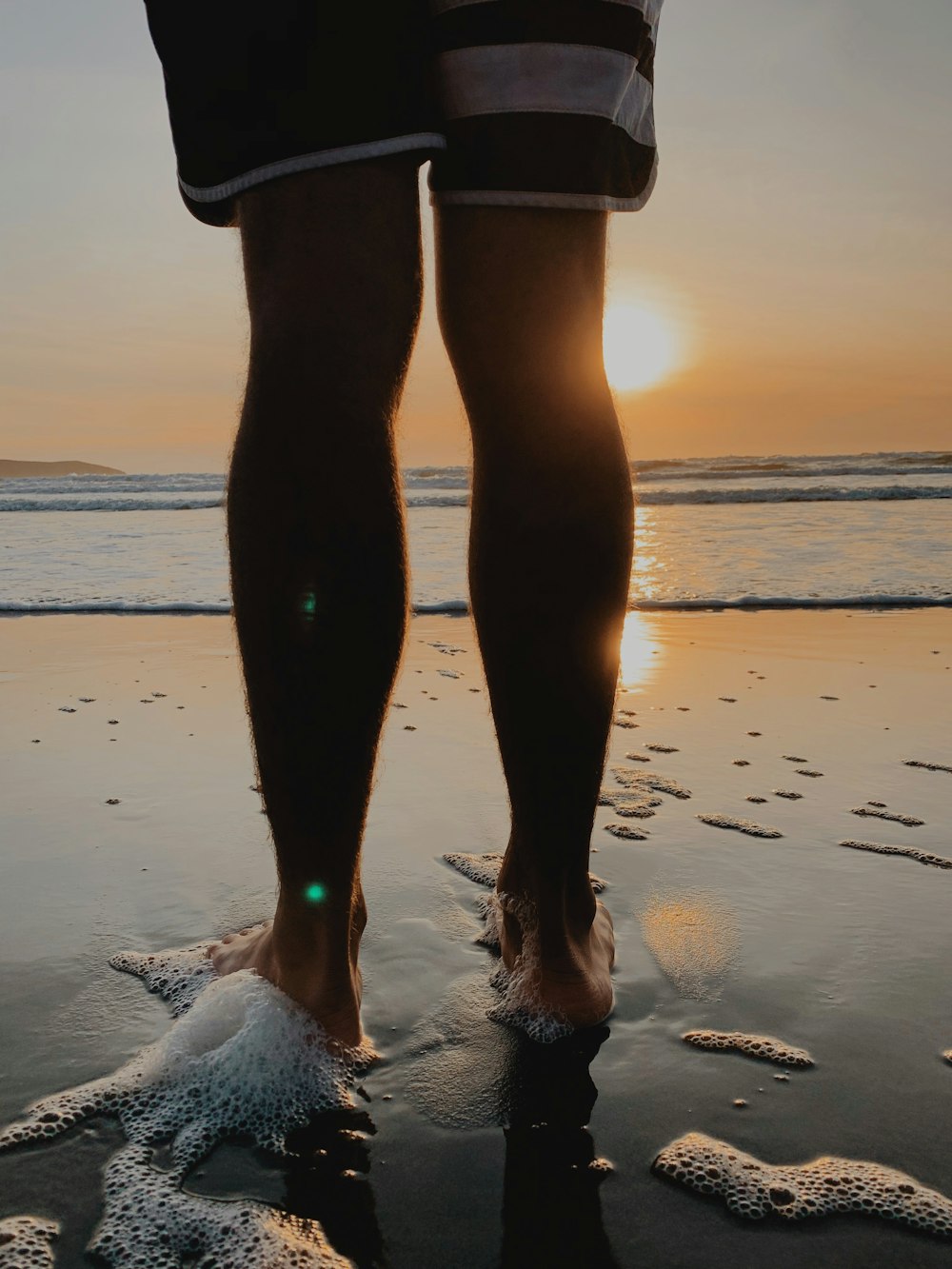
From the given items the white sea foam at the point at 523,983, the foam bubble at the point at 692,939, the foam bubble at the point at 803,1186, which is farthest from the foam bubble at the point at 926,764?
the foam bubble at the point at 803,1186

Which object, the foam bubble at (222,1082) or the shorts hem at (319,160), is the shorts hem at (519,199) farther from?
the foam bubble at (222,1082)

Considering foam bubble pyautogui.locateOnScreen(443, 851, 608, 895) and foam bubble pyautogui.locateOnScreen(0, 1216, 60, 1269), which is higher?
foam bubble pyautogui.locateOnScreen(0, 1216, 60, 1269)

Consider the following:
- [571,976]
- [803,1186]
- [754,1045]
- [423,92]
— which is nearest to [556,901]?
[571,976]

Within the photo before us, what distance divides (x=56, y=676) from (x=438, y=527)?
565 centimetres

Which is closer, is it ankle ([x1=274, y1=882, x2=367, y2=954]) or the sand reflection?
ankle ([x1=274, y1=882, x2=367, y2=954])

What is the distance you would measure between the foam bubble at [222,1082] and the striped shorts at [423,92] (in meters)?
0.82

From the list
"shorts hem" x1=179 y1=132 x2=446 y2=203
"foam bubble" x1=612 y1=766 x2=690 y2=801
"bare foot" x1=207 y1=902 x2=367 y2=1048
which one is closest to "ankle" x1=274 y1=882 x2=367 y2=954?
"bare foot" x1=207 y1=902 x2=367 y2=1048

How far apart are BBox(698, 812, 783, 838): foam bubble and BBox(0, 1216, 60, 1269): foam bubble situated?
1.24m

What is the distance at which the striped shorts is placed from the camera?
940 millimetres

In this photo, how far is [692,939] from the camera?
53.1 inches

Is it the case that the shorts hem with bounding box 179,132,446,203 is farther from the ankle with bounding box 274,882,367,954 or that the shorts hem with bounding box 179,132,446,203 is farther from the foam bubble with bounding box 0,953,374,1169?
the foam bubble with bounding box 0,953,374,1169

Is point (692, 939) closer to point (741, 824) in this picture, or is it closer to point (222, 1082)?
point (741, 824)

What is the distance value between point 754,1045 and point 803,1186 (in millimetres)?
219

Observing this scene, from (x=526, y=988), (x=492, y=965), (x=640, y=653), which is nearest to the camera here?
(x=526, y=988)
